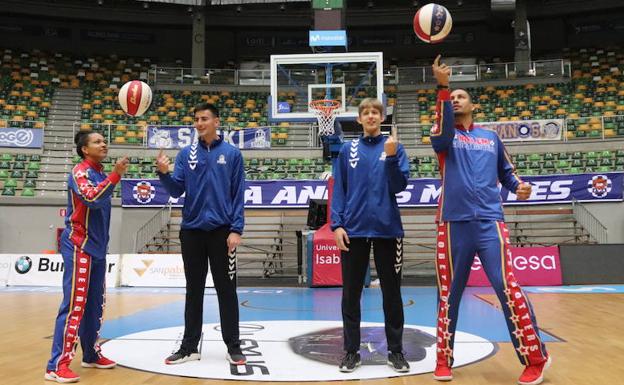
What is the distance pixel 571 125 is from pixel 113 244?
15728 millimetres

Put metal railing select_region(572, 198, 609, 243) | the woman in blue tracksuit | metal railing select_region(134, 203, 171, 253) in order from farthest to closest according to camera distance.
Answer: metal railing select_region(134, 203, 171, 253), metal railing select_region(572, 198, 609, 243), the woman in blue tracksuit

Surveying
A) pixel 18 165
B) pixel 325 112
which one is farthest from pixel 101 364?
pixel 18 165

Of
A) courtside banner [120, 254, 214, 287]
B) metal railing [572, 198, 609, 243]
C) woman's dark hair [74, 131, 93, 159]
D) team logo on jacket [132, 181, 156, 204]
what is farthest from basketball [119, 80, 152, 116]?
metal railing [572, 198, 609, 243]

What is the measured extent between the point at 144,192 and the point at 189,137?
2.33 metres

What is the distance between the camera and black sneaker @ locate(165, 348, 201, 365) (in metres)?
3.89

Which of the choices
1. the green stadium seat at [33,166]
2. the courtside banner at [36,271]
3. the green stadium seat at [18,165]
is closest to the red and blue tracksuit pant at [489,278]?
the courtside banner at [36,271]

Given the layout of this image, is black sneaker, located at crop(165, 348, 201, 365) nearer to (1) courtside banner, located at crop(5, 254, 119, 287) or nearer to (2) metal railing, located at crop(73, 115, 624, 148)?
(1) courtside banner, located at crop(5, 254, 119, 287)

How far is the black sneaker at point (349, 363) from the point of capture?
3.63m

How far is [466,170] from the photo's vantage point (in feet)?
11.8

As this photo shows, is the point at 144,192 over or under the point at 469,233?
over

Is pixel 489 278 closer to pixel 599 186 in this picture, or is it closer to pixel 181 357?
pixel 181 357

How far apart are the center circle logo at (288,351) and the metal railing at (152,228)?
1067cm

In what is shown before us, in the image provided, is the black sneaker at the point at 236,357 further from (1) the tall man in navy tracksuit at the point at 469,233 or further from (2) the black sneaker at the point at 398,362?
(1) the tall man in navy tracksuit at the point at 469,233

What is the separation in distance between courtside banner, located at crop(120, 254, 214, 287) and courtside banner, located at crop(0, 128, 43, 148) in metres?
8.69
